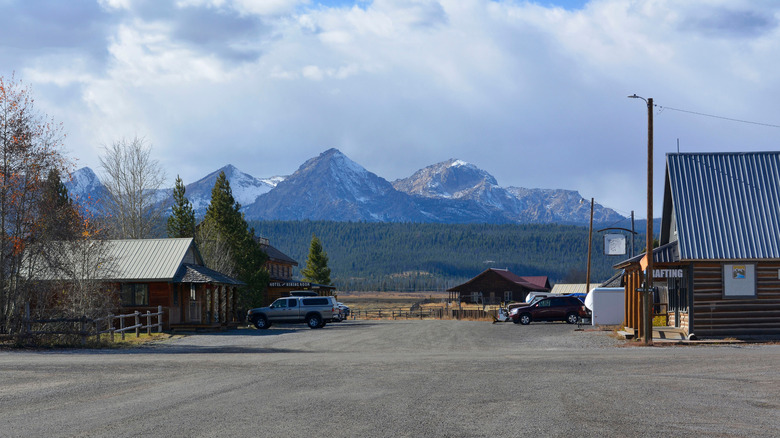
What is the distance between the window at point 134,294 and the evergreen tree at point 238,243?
1213 cm

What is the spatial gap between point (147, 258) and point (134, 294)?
93.4 inches

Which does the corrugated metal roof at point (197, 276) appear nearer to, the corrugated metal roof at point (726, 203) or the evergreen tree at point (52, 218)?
the evergreen tree at point (52, 218)

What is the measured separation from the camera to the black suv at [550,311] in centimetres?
5184

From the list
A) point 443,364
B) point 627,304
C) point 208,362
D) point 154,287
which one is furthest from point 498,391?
point 154,287

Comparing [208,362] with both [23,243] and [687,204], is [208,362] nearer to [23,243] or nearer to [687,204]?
[23,243]

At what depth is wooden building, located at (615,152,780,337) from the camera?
30609 millimetres

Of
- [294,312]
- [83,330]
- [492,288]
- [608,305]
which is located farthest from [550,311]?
[492,288]

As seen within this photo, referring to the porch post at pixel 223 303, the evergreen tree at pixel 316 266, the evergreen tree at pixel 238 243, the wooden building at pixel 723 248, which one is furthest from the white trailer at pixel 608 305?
the evergreen tree at pixel 316 266

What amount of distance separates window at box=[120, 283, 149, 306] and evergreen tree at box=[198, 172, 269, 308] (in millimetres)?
12127

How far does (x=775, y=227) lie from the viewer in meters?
31.5

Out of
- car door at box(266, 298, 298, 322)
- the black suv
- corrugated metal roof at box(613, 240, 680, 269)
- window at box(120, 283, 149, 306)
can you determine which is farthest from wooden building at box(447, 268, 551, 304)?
corrugated metal roof at box(613, 240, 680, 269)

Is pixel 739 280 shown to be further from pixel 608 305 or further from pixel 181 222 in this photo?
pixel 181 222

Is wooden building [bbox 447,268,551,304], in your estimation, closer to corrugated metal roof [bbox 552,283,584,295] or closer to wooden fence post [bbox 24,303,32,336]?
corrugated metal roof [bbox 552,283,584,295]

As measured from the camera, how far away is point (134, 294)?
145 ft
